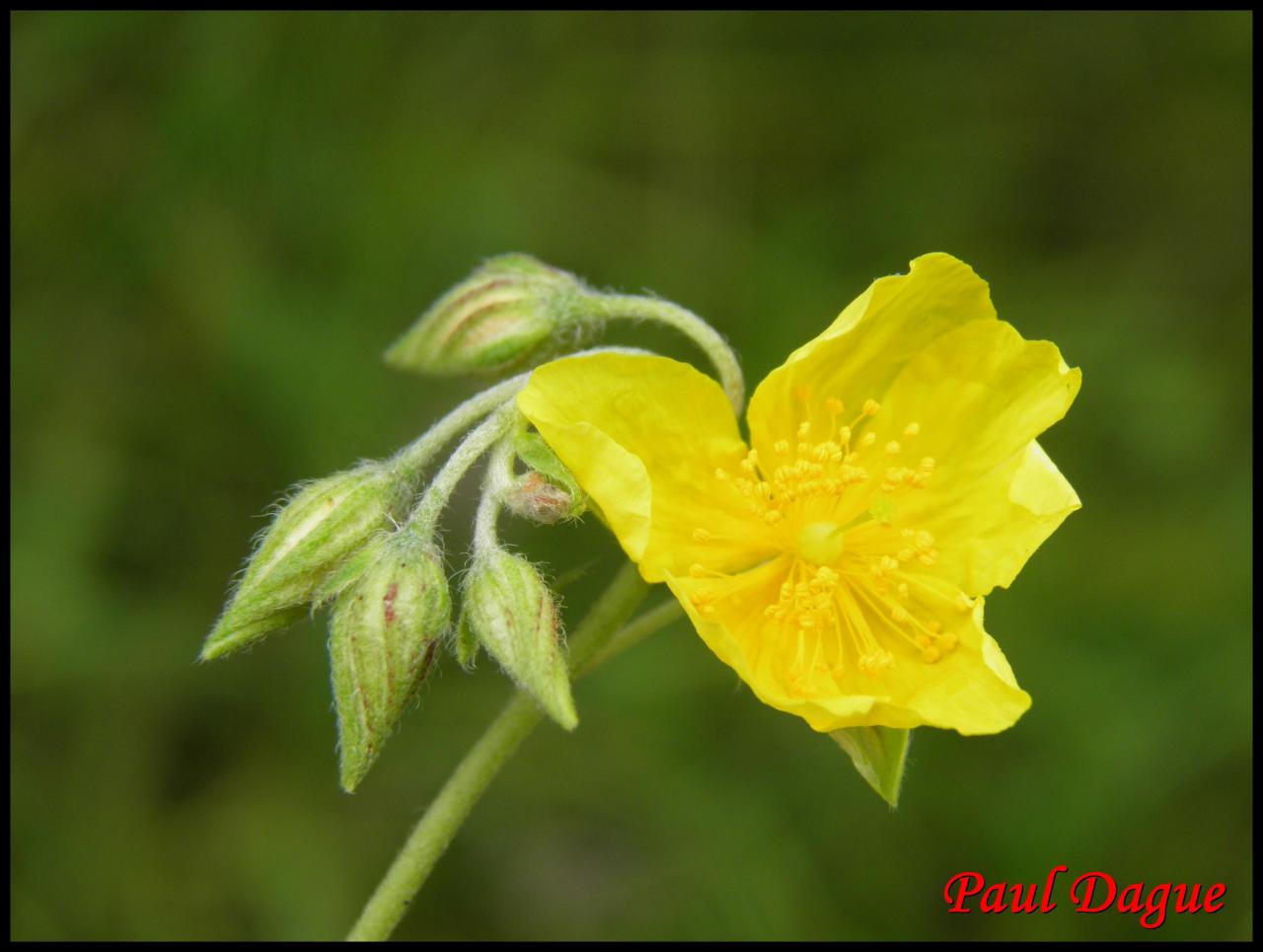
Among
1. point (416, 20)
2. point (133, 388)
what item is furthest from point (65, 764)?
point (416, 20)

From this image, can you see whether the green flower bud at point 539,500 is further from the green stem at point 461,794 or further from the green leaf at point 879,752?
the green leaf at point 879,752

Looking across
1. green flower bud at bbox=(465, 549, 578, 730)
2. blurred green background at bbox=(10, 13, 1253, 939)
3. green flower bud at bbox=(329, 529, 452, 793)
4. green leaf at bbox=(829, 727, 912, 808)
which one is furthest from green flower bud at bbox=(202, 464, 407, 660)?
blurred green background at bbox=(10, 13, 1253, 939)

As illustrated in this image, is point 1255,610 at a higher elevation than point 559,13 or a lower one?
lower

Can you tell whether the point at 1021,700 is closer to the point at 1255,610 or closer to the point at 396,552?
the point at 396,552

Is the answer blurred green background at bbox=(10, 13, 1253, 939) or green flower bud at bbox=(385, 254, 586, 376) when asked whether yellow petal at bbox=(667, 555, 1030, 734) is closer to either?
green flower bud at bbox=(385, 254, 586, 376)

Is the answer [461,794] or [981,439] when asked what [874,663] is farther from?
[461,794]

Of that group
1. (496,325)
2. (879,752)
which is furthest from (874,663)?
(496,325)
